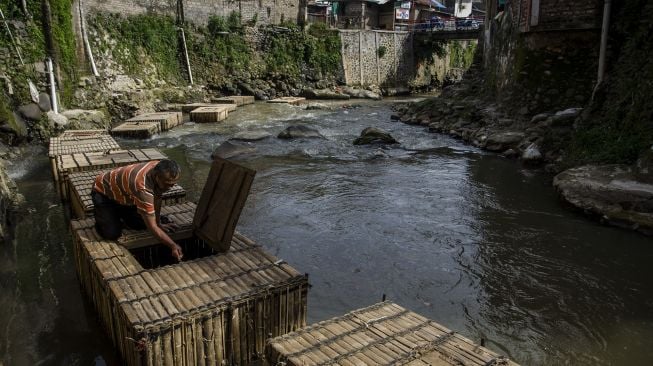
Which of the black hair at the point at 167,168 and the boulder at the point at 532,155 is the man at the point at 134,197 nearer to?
the black hair at the point at 167,168

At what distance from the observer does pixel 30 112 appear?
45.5 feet

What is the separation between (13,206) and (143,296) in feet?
20.5

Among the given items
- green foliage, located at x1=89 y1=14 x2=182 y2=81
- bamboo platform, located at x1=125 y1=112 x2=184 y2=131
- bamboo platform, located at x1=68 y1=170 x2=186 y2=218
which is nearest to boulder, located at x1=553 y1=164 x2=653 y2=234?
bamboo platform, located at x1=68 y1=170 x2=186 y2=218

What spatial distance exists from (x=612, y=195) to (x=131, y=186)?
796 centimetres

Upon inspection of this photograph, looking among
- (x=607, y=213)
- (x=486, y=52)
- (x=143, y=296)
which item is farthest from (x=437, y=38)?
(x=143, y=296)

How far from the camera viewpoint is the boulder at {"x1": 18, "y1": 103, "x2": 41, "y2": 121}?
1377 cm

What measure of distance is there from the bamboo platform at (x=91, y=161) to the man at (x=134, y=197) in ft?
10.6

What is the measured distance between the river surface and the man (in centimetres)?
115

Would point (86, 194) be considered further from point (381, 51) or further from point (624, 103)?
point (381, 51)

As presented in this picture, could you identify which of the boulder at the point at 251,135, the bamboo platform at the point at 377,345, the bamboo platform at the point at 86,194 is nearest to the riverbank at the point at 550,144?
the bamboo platform at the point at 377,345

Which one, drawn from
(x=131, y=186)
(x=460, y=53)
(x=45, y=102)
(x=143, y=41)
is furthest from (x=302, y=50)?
(x=131, y=186)

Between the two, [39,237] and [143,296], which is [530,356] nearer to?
[143,296]

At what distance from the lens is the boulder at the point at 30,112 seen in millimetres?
13766

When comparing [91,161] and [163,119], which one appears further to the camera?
[163,119]
